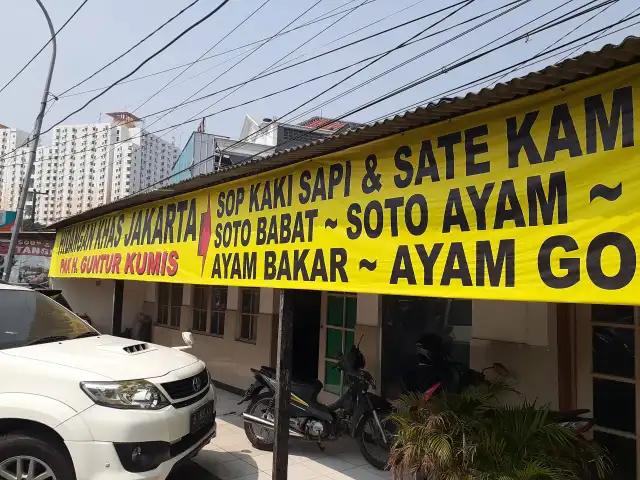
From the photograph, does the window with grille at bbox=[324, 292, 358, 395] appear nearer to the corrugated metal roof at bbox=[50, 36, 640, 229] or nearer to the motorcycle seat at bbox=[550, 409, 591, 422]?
the corrugated metal roof at bbox=[50, 36, 640, 229]

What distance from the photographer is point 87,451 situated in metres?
3.48

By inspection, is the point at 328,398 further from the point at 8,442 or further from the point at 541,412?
the point at 8,442

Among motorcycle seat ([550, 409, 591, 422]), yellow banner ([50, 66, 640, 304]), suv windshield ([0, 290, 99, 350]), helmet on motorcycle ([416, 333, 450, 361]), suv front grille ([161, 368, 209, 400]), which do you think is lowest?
motorcycle seat ([550, 409, 591, 422])

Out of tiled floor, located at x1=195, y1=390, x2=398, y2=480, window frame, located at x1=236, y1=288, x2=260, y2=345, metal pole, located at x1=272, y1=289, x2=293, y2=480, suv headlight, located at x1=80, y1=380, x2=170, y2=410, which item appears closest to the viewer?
suv headlight, located at x1=80, y1=380, x2=170, y2=410

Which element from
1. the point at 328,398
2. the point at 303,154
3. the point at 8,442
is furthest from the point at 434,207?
the point at 328,398

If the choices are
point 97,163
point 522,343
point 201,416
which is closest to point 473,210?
point 522,343

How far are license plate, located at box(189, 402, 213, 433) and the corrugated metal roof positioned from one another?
2183 mm

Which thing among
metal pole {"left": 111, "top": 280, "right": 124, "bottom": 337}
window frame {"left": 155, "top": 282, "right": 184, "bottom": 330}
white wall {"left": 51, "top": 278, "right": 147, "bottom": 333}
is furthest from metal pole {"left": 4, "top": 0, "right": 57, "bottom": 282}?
metal pole {"left": 111, "top": 280, "right": 124, "bottom": 337}

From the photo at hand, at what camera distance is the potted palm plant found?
3.47 m

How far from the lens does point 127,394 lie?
370 centimetres

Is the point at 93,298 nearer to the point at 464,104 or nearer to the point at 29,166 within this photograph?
the point at 29,166

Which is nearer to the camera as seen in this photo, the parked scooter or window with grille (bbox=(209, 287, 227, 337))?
the parked scooter

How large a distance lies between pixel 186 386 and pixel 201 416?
1.05 ft

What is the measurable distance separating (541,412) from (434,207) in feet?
6.14
